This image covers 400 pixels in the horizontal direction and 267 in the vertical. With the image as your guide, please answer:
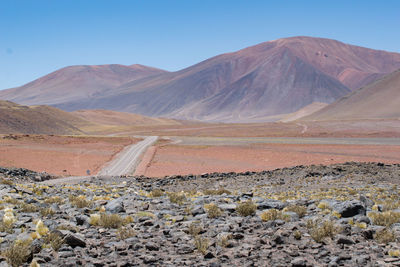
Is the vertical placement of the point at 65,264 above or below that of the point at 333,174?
above

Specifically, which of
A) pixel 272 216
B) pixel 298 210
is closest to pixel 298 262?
pixel 272 216

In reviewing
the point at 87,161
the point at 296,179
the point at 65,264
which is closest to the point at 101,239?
the point at 65,264

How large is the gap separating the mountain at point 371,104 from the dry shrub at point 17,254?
15787 cm

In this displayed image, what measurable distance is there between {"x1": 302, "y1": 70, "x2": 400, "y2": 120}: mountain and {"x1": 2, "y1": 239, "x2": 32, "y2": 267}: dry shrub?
157872 millimetres

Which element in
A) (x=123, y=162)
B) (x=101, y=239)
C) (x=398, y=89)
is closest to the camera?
(x=101, y=239)

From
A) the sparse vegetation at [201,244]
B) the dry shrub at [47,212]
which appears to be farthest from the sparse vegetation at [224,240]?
the dry shrub at [47,212]

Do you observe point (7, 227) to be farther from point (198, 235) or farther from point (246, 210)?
point (246, 210)

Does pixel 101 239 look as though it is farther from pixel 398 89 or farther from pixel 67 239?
pixel 398 89

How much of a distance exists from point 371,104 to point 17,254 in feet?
586

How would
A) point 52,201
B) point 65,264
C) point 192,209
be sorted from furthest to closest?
point 52,201 < point 192,209 < point 65,264

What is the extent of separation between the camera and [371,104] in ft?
541

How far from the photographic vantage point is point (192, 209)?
9.35 meters

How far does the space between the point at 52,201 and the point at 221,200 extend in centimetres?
485

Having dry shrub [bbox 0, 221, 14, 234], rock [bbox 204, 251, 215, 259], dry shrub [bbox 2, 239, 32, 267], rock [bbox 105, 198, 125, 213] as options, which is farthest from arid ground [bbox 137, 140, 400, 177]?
dry shrub [bbox 2, 239, 32, 267]
